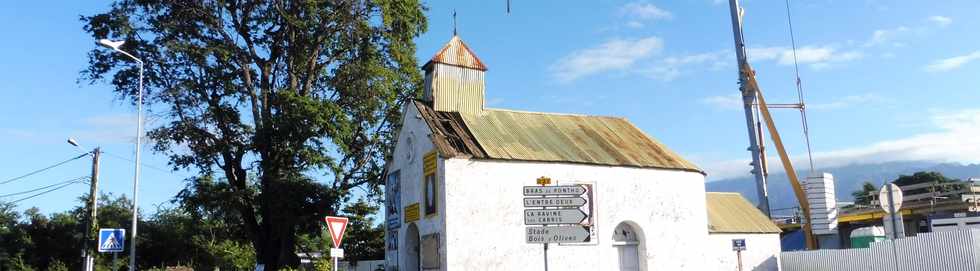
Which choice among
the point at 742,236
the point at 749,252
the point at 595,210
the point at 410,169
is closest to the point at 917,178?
the point at 749,252

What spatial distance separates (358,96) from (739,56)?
20767 millimetres

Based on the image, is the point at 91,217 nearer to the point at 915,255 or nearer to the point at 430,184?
the point at 430,184

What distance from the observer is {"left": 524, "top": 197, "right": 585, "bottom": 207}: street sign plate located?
14469mm

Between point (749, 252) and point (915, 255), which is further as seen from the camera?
point (749, 252)

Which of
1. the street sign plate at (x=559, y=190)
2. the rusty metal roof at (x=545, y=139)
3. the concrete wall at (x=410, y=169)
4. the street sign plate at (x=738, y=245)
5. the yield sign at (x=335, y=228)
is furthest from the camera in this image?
the street sign plate at (x=738, y=245)

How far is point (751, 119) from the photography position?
137 ft

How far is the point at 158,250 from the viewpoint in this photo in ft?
175

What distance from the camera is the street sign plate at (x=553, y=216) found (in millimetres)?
14477

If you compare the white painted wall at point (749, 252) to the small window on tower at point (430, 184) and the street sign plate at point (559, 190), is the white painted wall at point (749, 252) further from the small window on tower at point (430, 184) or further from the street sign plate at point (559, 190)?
the street sign plate at point (559, 190)

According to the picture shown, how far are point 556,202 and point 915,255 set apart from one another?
63.4 feet

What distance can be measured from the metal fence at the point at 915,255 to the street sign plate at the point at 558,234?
1479 centimetres

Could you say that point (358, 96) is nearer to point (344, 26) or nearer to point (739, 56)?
point (344, 26)

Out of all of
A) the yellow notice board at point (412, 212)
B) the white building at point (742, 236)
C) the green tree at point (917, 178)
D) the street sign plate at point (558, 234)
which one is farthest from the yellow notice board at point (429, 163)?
the green tree at point (917, 178)

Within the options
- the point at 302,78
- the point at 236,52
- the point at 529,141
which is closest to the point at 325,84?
the point at 302,78
